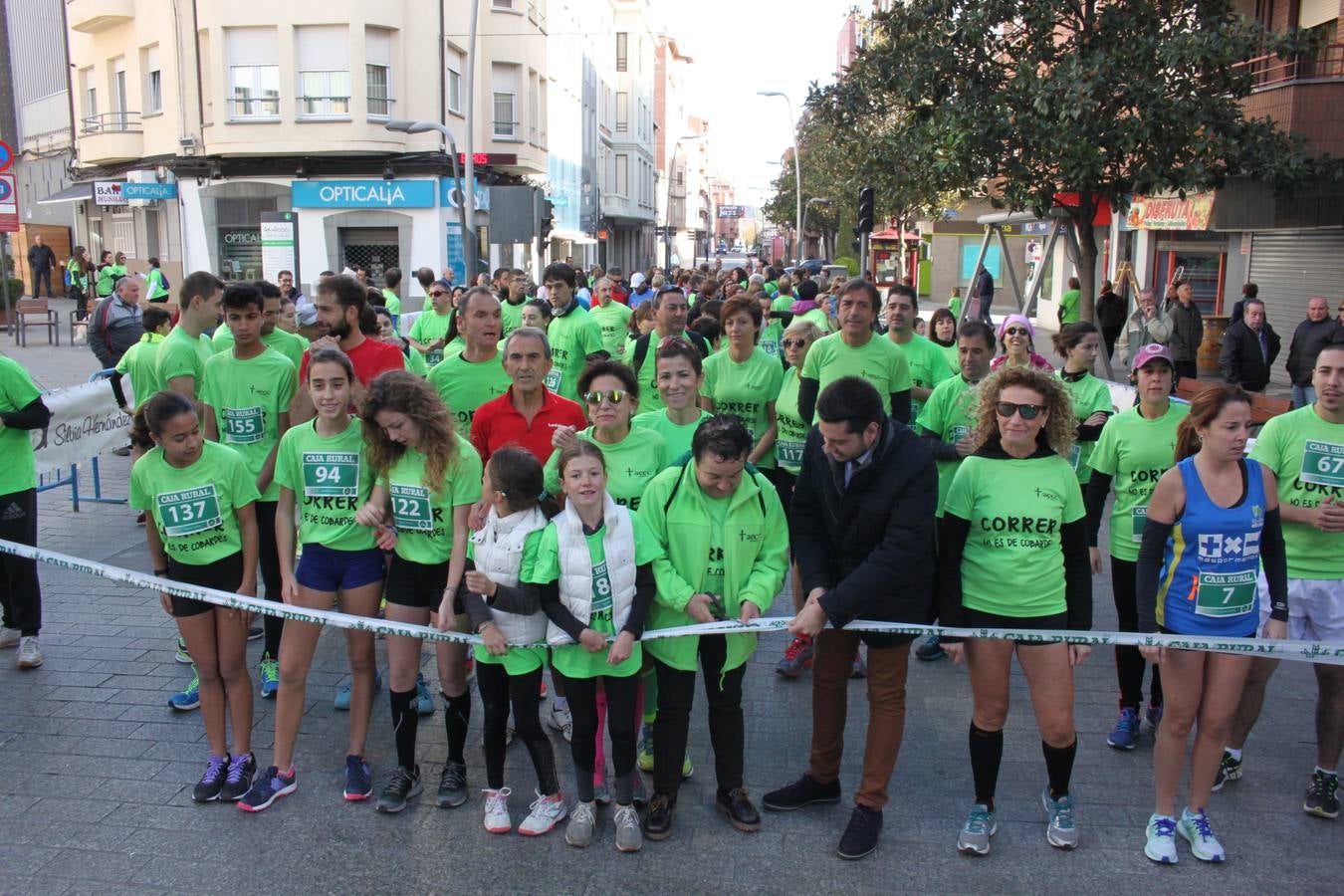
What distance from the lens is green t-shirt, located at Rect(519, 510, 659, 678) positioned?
4.05 meters

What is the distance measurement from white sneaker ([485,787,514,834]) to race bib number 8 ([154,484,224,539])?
160 centimetres

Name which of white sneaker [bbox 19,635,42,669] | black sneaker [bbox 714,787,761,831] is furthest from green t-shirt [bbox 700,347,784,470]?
white sneaker [bbox 19,635,42,669]

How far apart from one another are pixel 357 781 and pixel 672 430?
79.0 inches

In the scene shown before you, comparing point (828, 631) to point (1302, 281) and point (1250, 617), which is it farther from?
point (1302, 281)

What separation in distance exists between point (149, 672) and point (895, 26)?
12028mm

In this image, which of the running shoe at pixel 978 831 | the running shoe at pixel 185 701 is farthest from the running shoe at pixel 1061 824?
the running shoe at pixel 185 701

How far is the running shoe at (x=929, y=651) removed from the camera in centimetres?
630

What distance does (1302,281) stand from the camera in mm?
18641

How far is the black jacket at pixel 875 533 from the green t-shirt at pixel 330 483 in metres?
1.78

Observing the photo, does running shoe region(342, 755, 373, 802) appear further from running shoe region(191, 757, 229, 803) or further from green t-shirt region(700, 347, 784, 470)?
green t-shirt region(700, 347, 784, 470)

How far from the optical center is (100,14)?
30.0 meters

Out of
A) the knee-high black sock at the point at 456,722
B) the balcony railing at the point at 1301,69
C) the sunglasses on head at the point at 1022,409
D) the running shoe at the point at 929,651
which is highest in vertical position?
the balcony railing at the point at 1301,69

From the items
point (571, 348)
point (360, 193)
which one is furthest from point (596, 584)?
point (360, 193)

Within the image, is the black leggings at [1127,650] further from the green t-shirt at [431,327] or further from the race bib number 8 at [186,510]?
the green t-shirt at [431,327]
